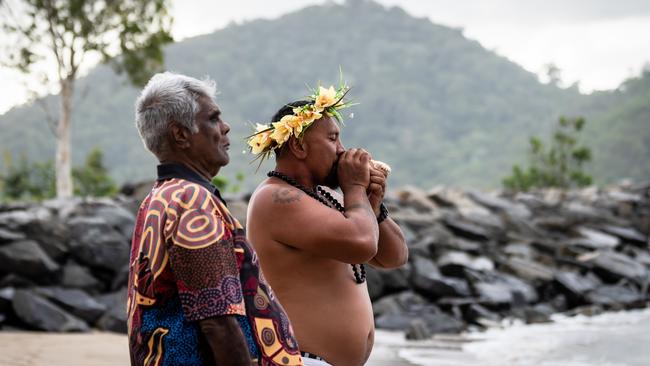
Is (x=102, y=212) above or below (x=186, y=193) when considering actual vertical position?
below

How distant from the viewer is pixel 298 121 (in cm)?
337

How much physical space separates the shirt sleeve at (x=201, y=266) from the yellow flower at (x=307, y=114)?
1082 millimetres

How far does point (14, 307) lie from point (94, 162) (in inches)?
1108

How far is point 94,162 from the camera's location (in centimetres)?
3759

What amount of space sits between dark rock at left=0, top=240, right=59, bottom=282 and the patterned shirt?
953cm

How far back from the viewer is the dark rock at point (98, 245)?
12.4 metres

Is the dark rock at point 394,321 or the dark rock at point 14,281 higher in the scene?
the dark rock at point 14,281

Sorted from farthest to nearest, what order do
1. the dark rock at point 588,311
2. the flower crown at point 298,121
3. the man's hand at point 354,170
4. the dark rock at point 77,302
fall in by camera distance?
the dark rock at point 588,311, the dark rock at point 77,302, the flower crown at point 298,121, the man's hand at point 354,170

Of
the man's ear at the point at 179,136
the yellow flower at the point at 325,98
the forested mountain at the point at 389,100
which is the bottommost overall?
the forested mountain at the point at 389,100

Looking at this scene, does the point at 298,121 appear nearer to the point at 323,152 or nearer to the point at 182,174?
the point at 323,152

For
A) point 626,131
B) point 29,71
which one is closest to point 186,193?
point 29,71

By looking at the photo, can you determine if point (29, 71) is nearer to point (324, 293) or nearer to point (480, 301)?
point (480, 301)

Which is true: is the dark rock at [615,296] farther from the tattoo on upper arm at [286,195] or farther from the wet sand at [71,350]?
the tattoo on upper arm at [286,195]

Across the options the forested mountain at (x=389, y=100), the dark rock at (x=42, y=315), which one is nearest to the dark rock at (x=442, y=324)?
the dark rock at (x=42, y=315)
